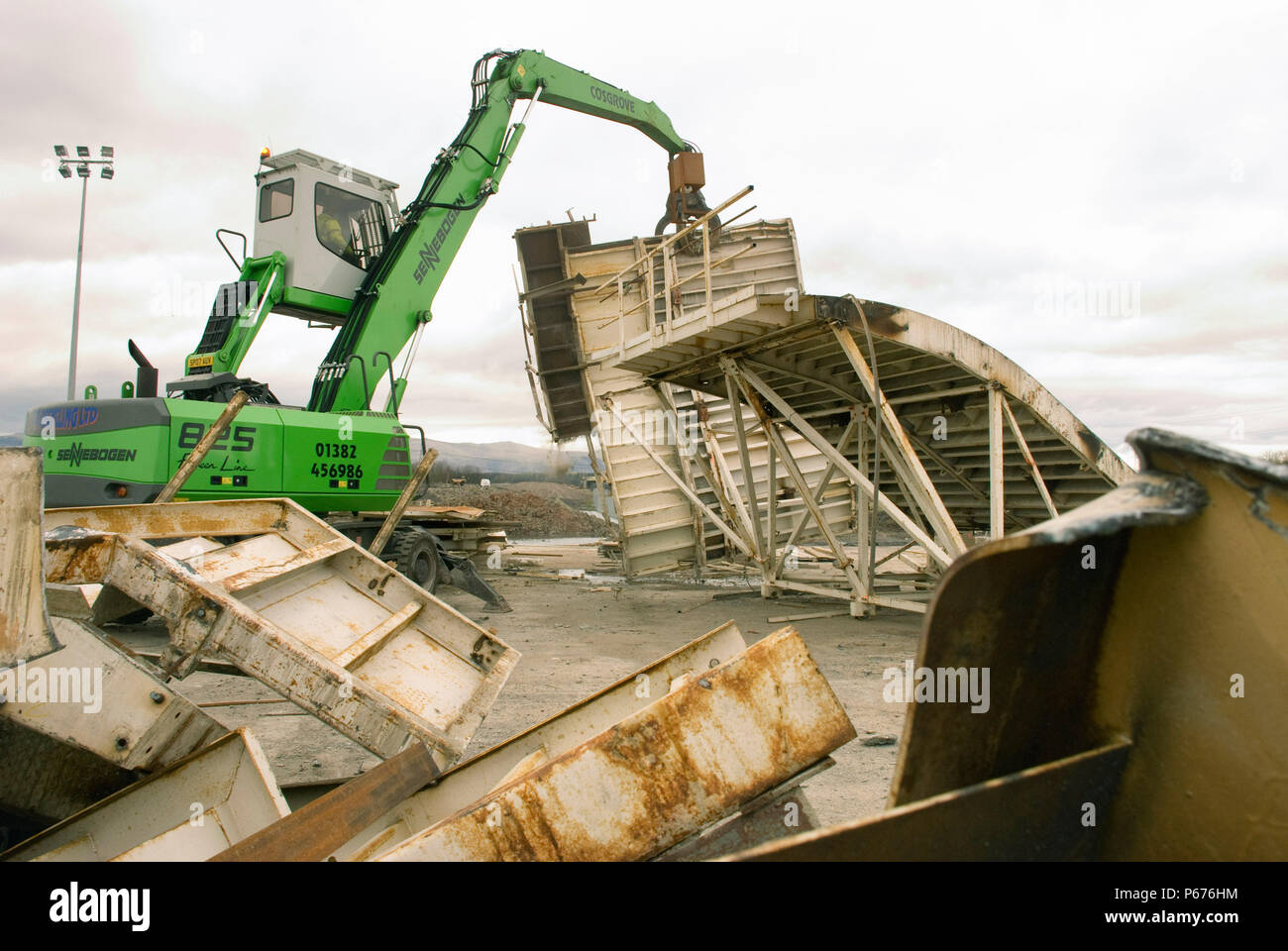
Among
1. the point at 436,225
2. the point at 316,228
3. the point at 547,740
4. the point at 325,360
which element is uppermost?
the point at 436,225

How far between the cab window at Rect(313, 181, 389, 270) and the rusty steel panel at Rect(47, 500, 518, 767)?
5.77m

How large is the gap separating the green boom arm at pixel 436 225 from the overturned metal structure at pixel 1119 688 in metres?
8.71

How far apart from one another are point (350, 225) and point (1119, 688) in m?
9.65

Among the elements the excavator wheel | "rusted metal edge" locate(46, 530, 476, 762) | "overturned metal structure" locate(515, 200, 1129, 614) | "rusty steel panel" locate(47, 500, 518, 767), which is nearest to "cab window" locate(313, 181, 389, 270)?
"overturned metal structure" locate(515, 200, 1129, 614)

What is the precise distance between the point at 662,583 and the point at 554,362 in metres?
4.82

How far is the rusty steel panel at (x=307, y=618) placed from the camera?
280 centimetres

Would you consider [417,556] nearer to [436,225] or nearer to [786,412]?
[436,225]

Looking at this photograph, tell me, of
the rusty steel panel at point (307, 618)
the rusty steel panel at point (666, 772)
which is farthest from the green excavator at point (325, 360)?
the rusty steel panel at point (666, 772)

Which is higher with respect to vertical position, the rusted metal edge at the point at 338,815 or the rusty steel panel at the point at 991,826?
the rusty steel panel at the point at 991,826

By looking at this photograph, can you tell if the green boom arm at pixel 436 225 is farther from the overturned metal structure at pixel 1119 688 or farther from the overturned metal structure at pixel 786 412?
the overturned metal structure at pixel 1119 688

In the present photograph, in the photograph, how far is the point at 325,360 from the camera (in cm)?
909

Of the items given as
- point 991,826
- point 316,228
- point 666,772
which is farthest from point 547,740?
point 316,228

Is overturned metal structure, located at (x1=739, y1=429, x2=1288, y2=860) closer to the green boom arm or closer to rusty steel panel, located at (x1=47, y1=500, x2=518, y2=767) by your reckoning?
rusty steel panel, located at (x1=47, y1=500, x2=518, y2=767)
